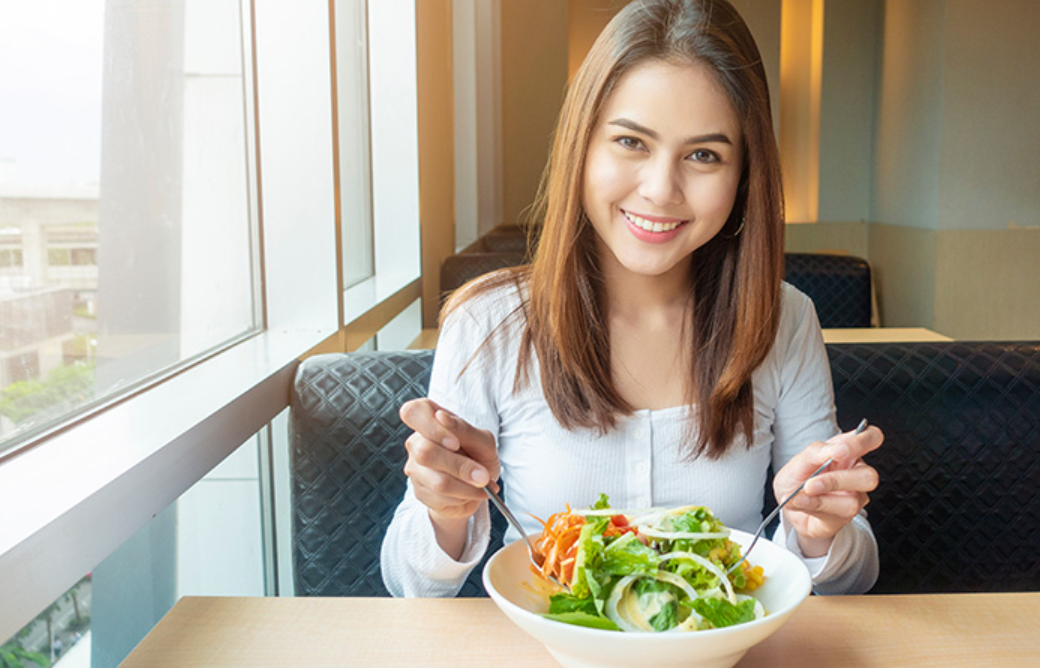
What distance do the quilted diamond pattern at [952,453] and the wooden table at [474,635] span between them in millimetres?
486

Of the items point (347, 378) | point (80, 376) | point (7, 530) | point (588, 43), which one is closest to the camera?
point (7, 530)

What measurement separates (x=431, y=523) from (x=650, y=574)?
0.33m

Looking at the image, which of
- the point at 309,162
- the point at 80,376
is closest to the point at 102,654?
the point at 80,376

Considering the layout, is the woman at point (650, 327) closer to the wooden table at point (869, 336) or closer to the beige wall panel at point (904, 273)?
the wooden table at point (869, 336)

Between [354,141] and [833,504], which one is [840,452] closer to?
[833,504]

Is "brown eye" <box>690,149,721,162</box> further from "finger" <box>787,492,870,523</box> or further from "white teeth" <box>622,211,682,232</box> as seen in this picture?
"finger" <box>787,492,870,523</box>

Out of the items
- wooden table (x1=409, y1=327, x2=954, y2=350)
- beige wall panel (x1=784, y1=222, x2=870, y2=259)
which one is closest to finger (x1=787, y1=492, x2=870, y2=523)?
wooden table (x1=409, y1=327, x2=954, y2=350)

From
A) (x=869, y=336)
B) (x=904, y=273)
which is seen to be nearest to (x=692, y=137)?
(x=869, y=336)

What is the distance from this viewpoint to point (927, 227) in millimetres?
→ 4996

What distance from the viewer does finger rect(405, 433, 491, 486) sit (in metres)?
0.76

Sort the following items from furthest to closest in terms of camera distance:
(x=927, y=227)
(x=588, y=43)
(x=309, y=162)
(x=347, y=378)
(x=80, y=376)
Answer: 1. (x=588, y=43)
2. (x=927, y=227)
3. (x=309, y=162)
4. (x=347, y=378)
5. (x=80, y=376)

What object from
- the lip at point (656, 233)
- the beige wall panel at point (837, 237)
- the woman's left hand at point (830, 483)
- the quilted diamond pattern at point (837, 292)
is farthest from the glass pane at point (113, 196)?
the beige wall panel at point (837, 237)

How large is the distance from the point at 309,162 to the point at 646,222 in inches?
31.0

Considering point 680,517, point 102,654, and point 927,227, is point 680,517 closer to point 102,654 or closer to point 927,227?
point 102,654
